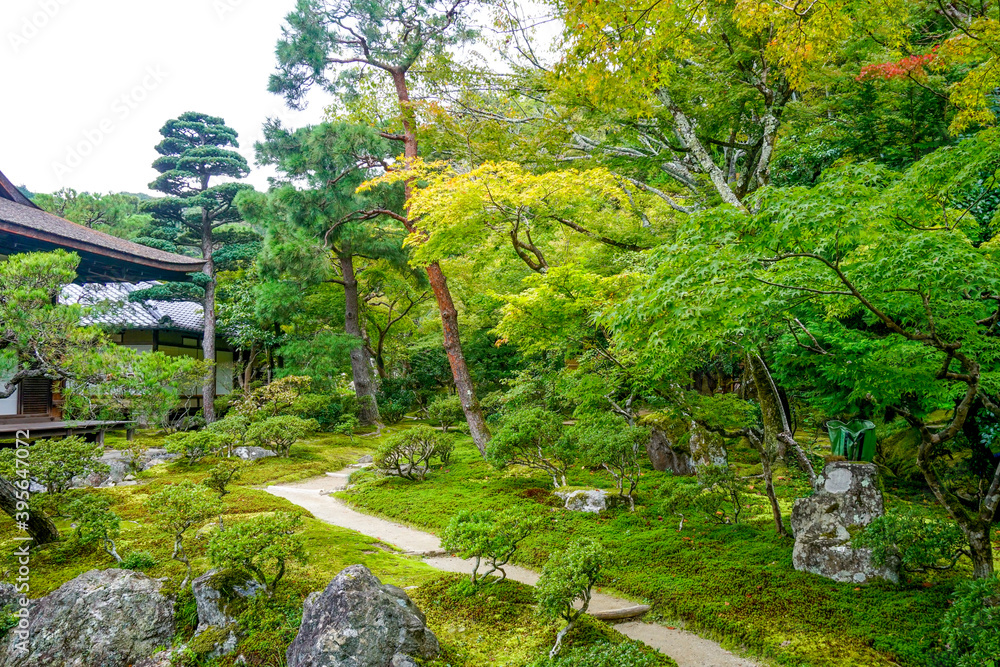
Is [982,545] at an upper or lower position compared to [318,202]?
lower

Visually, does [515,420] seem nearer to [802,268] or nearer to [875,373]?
[875,373]

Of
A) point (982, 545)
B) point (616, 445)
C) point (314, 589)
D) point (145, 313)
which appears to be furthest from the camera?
point (145, 313)

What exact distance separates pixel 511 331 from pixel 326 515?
13.8 feet

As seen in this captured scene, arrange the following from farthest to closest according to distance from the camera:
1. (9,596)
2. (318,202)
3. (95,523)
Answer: (318,202)
(95,523)
(9,596)

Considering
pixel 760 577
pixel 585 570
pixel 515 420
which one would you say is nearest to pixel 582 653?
pixel 585 570

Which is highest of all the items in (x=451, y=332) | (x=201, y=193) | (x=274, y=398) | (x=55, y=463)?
(x=201, y=193)

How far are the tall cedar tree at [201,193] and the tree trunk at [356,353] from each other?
3.99m

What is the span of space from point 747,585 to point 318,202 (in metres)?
13.2

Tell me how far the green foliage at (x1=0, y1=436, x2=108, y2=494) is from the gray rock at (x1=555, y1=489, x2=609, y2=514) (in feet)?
21.5

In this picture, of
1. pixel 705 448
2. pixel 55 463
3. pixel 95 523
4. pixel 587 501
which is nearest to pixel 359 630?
pixel 95 523

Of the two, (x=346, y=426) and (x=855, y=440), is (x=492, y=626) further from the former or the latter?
(x=346, y=426)

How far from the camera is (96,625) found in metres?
4.35

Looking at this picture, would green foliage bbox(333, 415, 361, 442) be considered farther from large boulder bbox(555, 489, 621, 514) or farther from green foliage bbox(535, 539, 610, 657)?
green foliage bbox(535, 539, 610, 657)


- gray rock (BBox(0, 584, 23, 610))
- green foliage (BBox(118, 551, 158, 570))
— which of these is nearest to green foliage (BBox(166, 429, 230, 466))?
green foliage (BBox(118, 551, 158, 570))
